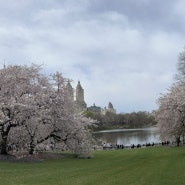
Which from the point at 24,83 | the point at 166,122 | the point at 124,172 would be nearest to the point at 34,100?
the point at 24,83

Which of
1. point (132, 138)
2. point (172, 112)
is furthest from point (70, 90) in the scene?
point (132, 138)

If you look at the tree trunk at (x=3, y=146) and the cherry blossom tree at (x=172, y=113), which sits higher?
the cherry blossom tree at (x=172, y=113)

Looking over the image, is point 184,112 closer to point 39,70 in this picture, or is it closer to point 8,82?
point 39,70

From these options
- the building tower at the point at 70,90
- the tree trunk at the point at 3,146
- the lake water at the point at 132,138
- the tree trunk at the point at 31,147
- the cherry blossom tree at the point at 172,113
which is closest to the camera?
the tree trunk at the point at 3,146

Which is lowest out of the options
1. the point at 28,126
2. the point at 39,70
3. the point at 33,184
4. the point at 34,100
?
the point at 33,184

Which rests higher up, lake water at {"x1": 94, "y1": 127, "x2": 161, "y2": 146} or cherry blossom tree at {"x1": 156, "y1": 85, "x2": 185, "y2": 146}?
cherry blossom tree at {"x1": 156, "y1": 85, "x2": 185, "y2": 146}

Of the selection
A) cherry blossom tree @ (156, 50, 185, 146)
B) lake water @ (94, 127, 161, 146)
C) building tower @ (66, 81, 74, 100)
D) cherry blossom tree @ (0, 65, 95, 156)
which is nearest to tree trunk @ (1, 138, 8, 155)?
cherry blossom tree @ (0, 65, 95, 156)

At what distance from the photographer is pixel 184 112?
148 feet

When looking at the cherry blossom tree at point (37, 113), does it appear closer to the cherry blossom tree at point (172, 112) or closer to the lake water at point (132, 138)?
the cherry blossom tree at point (172, 112)

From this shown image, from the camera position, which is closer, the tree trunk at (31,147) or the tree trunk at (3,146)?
the tree trunk at (3,146)

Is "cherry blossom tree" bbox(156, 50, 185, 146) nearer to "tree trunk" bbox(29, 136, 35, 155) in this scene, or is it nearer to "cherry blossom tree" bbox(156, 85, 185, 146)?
"cherry blossom tree" bbox(156, 85, 185, 146)

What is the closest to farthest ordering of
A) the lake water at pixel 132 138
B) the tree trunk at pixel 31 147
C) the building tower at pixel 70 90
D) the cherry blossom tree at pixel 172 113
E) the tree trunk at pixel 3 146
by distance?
the tree trunk at pixel 3 146, the tree trunk at pixel 31 147, the building tower at pixel 70 90, the cherry blossom tree at pixel 172 113, the lake water at pixel 132 138

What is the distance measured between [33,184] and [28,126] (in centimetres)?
1679

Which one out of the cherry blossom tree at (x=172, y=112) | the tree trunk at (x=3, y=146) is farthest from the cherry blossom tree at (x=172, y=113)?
the tree trunk at (x=3, y=146)
